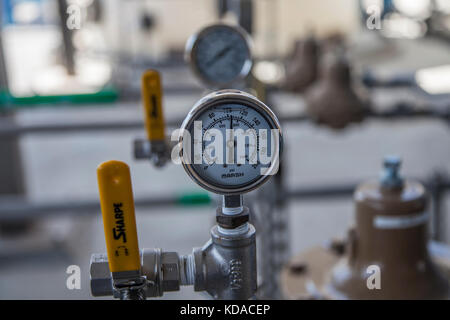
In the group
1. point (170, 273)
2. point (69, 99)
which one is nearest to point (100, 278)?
point (170, 273)

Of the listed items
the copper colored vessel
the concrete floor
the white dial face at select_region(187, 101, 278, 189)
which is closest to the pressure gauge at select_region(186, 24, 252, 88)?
the copper colored vessel

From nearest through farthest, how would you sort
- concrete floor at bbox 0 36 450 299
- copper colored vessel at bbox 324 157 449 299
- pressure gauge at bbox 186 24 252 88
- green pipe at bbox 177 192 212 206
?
copper colored vessel at bbox 324 157 449 299 < pressure gauge at bbox 186 24 252 88 < green pipe at bbox 177 192 212 206 < concrete floor at bbox 0 36 450 299

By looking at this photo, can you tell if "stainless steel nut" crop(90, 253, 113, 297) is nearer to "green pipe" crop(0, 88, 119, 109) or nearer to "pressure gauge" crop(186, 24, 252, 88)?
"pressure gauge" crop(186, 24, 252, 88)

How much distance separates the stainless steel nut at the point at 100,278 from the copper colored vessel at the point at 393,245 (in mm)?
364

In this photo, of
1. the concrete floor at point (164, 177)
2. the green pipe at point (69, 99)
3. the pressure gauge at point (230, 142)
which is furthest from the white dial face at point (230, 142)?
the green pipe at point (69, 99)

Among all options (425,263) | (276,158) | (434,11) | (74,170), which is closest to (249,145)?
(276,158)

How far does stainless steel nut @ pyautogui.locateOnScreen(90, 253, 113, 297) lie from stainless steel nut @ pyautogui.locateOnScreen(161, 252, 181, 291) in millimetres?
59

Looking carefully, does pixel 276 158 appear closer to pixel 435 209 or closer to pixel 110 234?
pixel 110 234

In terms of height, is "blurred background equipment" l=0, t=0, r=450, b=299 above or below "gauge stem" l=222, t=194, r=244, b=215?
below

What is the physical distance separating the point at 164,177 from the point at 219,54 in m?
3.25

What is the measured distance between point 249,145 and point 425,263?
1.26 feet

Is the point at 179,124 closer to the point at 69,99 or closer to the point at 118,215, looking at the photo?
the point at 118,215

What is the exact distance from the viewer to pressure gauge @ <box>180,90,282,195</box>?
1.76 feet
